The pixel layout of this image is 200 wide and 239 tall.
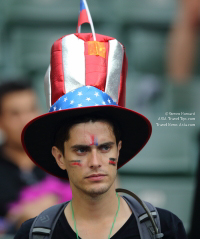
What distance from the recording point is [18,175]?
399 cm

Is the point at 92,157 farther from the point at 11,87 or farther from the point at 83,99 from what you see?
the point at 11,87

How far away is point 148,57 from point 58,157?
3480mm

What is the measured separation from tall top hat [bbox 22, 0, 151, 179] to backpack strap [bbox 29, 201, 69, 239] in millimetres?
421

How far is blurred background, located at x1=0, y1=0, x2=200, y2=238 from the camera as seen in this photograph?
5867 millimetres

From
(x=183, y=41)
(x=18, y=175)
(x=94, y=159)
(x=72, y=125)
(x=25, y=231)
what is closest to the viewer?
(x=94, y=159)

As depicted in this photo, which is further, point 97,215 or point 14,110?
point 14,110

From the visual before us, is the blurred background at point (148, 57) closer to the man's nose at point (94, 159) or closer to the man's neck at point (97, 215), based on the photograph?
the man's neck at point (97, 215)

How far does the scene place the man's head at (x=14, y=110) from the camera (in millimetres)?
4121

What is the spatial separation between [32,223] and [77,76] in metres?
0.97

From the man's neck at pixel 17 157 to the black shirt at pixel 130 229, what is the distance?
1.19m

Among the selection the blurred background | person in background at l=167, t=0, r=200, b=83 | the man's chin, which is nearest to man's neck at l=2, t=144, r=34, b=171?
the man's chin

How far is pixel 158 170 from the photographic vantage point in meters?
5.87

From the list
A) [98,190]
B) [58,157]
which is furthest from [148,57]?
[98,190]

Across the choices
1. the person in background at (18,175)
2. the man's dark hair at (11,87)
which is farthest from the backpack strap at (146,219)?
the man's dark hair at (11,87)
